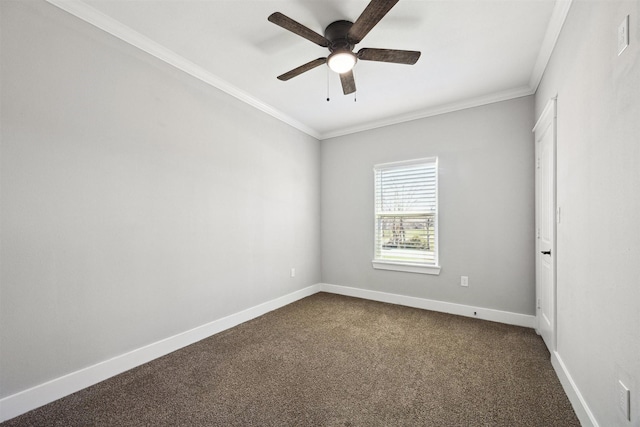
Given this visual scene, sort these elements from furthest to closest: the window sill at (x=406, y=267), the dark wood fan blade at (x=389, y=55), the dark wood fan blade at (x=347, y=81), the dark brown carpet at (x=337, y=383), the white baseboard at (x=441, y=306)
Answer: the window sill at (x=406, y=267) → the white baseboard at (x=441, y=306) → the dark wood fan blade at (x=347, y=81) → the dark wood fan blade at (x=389, y=55) → the dark brown carpet at (x=337, y=383)

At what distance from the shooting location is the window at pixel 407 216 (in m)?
3.90

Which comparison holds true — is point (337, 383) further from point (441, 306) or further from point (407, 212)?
point (407, 212)

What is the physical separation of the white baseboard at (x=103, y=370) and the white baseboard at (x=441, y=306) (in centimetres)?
169

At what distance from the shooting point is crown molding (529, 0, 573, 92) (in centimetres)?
201

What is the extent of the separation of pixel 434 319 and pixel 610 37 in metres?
3.00

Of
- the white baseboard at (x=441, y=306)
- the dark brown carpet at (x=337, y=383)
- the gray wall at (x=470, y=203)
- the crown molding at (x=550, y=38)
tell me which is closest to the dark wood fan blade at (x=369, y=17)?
the crown molding at (x=550, y=38)

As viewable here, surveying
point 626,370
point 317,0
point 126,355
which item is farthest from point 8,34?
point 626,370

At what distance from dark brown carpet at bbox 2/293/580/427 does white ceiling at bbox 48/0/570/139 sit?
2716 millimetres

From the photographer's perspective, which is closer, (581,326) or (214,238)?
(581,326)

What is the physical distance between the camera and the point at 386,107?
3.80 meters

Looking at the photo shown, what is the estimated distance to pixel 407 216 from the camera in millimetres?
4105

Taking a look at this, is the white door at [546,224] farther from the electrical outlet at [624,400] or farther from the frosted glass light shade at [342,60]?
the frosted glass light shade at [342,60]

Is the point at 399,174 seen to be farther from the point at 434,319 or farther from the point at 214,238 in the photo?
the point at 214,238

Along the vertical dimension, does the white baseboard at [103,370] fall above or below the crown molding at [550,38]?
below
